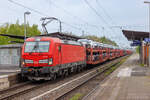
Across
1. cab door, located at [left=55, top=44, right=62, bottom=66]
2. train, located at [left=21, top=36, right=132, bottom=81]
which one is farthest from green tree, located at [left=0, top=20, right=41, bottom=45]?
cab door, located at [left=55, top=44, right=62, bottom=66]

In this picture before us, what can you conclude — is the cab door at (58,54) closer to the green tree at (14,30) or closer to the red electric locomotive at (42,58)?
the red electric locomotive at (42,58)

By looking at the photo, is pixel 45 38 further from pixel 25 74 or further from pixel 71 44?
pixel 71 44

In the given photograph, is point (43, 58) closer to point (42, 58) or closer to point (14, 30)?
point (42, 58)

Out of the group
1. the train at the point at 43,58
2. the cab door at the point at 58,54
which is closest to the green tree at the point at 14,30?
the train at the point at 43,58

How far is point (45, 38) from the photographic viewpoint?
1459 cm

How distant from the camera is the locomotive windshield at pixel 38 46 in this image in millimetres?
14225

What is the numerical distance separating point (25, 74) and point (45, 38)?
8.82 ft

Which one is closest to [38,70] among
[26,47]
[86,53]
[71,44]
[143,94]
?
[26,47]

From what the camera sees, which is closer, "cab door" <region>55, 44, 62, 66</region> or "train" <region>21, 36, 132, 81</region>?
Result: "train" <region>21, 36, 132, 81</region>

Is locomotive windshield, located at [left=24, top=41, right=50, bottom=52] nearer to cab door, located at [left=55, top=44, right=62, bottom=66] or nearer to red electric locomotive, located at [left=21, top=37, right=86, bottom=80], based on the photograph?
red electric locomotive, located at [left=21, top=37, right=86, bottom=80]

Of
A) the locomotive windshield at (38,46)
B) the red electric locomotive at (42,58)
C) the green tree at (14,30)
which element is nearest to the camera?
the red electric locomotive at (42,58)

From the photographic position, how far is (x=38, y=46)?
1436 cm

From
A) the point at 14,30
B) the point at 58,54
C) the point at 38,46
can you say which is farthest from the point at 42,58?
the point at 14,30

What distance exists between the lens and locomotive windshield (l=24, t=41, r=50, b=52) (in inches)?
560
